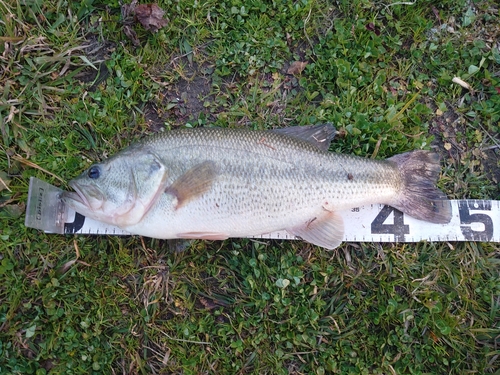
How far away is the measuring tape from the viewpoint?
3.79 m

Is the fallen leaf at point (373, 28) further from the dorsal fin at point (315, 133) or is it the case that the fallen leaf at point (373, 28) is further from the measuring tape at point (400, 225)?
the measuring tape at point (400, 225)

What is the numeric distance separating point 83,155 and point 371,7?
3.57 meters

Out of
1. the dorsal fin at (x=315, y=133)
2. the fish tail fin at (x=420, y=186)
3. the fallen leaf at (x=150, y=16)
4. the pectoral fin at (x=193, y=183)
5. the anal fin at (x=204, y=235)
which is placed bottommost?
the anal fin at (x=204, y=235)

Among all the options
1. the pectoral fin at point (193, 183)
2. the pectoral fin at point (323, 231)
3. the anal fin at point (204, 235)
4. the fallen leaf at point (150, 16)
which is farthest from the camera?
the fallen leaf at point (150, 16)

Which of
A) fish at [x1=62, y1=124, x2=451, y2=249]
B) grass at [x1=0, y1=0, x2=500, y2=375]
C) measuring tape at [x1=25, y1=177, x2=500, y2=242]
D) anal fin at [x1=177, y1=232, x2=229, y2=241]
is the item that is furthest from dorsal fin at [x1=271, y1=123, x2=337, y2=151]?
anal fin at [x1=177, y1=232, x2=229, y2=241]

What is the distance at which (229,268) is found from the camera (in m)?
3.88

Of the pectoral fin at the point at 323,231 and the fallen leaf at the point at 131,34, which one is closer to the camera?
the pectoral fin at the point at 323,231

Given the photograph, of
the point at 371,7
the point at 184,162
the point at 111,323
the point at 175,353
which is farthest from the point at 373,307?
the point at 371,7

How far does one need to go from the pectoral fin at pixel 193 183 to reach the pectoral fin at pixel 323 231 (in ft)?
3.07

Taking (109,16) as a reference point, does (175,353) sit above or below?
below

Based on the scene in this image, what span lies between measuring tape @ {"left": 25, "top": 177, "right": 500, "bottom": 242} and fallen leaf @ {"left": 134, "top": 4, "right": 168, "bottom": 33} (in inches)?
83.0

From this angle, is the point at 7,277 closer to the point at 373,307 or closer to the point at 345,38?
the point at 373,307

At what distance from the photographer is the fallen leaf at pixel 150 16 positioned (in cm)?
405

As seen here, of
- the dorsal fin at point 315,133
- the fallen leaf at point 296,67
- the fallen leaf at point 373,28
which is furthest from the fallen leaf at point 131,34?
the fallen leaf at point 373,28
